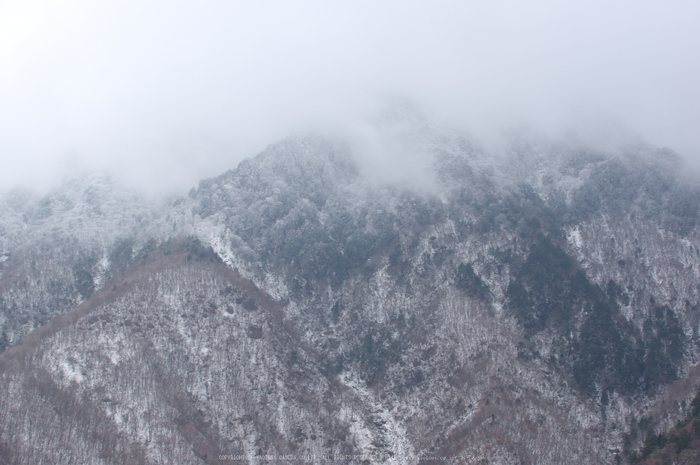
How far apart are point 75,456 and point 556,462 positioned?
602 ft

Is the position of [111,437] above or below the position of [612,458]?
above

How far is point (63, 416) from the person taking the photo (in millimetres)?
199250

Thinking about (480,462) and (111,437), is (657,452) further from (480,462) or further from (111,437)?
(111,437)

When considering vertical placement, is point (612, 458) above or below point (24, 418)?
below

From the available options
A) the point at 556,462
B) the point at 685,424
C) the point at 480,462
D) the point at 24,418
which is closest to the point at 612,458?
the point at 556,462

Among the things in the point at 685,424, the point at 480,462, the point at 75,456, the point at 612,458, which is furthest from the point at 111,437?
the point at 685,424

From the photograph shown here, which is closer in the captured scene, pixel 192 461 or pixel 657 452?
pixel 657 452

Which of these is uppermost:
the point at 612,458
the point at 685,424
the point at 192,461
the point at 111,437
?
the point at 111,437

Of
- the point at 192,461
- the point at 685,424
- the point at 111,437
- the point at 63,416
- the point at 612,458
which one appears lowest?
the point at 612,458

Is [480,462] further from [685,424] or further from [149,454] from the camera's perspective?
[149,454]

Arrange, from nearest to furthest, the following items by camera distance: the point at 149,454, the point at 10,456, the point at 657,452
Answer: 1. the point at 657,452
2. the point at 10,456
3. the point at 149,454

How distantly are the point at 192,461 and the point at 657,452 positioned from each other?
545 feet

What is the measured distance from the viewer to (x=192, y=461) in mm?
198500

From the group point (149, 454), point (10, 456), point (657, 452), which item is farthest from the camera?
point (149, 454)
